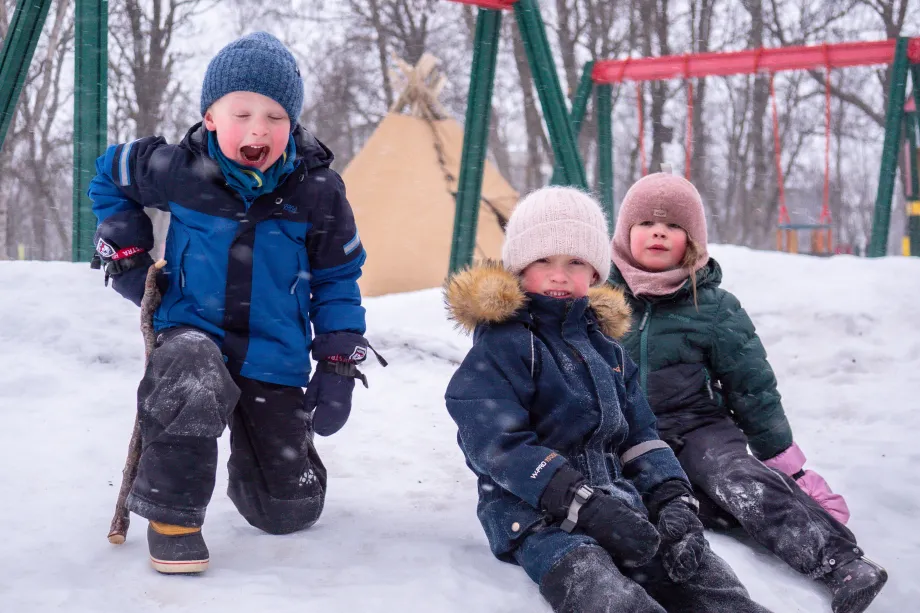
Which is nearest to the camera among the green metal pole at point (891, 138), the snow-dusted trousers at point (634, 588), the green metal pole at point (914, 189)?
the snow-dusted trousers at point (634, 588)

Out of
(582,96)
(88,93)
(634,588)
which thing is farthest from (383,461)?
(582,96)

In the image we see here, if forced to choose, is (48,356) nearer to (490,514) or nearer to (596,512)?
(490,514)

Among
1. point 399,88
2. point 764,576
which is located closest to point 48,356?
point 764,576

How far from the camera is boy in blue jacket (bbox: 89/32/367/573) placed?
2.23 m

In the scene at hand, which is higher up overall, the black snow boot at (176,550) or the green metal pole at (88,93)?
the green metal pole at (88,93)

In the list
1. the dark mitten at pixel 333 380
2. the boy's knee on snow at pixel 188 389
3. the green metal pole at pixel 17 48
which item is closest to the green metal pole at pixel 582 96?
the green metal pole at pixel 17 48

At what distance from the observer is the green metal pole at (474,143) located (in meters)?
5.63

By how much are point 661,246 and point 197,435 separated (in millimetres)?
1702

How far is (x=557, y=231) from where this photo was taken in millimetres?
2260

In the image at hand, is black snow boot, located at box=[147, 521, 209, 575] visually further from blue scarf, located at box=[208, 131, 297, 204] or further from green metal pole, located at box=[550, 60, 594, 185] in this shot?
green metal pole, located at box=[550, 60, 594, 185]

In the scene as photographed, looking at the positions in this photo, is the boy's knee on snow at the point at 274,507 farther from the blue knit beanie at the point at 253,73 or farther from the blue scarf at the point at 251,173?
the blue knit beanie at the point at 253,73

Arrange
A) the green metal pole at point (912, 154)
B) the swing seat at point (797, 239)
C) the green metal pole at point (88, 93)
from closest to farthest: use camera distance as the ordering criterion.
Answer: the green metal pole at point (88, 93) < the green metal pole at point (912, 154) < the swing seat at point (797, 239)

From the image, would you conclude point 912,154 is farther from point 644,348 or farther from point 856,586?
point 856,586

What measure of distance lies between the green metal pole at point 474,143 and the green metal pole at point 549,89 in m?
0.25
